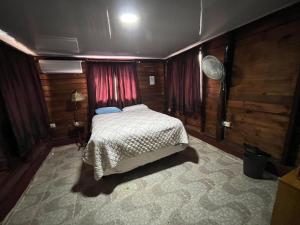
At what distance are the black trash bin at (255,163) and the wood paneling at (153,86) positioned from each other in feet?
9.38

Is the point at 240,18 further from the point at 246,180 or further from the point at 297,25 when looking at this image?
the point at 246,180

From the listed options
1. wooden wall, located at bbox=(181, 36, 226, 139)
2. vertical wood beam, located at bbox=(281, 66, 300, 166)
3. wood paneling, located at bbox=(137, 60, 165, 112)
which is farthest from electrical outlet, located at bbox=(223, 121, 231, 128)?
wood paneling, located at bbox=(137, 60, 165, 112)

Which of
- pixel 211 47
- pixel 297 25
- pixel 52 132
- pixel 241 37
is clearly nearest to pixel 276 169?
pixel 297 25

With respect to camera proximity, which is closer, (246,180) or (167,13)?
(167,13)

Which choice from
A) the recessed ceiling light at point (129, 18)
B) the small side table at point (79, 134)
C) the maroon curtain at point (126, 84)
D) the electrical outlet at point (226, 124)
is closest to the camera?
the recessed ceiling light at point (129, 18)

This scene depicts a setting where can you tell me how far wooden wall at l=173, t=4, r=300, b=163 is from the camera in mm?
1713

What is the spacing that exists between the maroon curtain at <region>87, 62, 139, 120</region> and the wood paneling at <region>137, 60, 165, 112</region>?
258mm

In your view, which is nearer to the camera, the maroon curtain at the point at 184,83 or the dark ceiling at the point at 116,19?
the dark ceiling at the point at 116,19

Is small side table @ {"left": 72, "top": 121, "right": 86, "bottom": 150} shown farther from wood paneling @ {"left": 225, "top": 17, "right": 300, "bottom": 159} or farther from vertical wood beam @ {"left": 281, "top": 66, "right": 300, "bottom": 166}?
vertical wood beam @ {"left": 281, "top": 66, "right": 300, "bottom": 166}

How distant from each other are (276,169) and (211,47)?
2275 millimetres

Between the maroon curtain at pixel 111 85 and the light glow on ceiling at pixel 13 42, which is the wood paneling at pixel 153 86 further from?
the light glow on ceiling at pixel 13 42

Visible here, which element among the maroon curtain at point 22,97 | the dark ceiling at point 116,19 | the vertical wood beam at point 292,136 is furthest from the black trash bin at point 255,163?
the maroon curtain at point 22,97

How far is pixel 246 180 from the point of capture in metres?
1.86

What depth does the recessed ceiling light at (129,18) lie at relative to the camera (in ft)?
5.25
